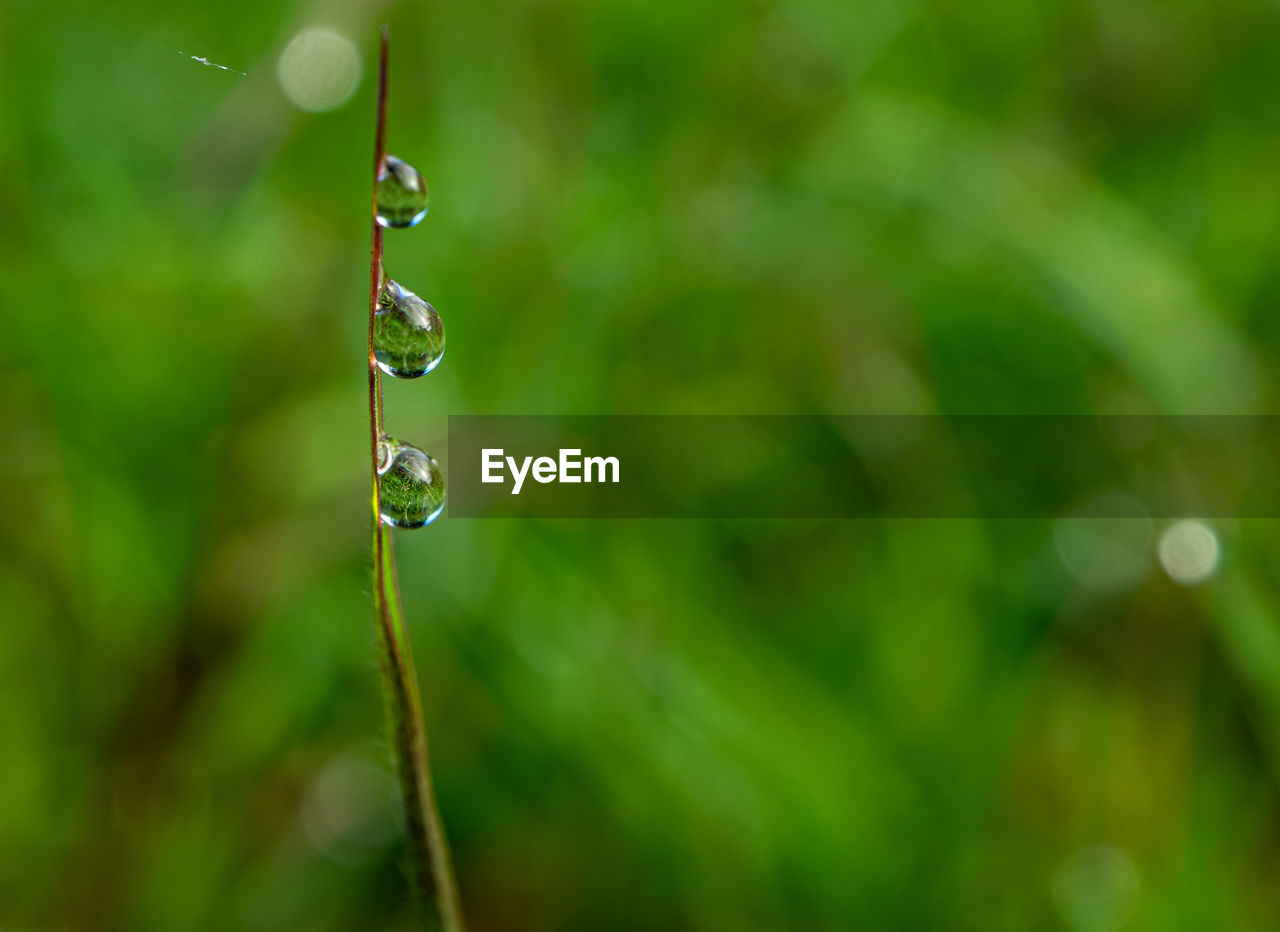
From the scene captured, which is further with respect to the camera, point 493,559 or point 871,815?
point 493,559

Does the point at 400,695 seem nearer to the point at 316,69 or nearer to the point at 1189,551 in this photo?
the point at 1189,551

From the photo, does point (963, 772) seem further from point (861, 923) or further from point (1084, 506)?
point (1084, 506)

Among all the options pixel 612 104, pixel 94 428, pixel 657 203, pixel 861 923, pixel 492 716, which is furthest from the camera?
pixel 612 104

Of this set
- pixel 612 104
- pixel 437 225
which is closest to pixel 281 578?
pixel 437 225

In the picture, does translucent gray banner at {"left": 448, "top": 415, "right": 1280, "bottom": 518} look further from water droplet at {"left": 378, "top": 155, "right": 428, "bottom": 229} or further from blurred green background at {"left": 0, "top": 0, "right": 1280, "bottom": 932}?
water droplet at {"left": 378, "top": 155, "right": 428, "bottom": 229}

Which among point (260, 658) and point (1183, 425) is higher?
point (1183, 425)

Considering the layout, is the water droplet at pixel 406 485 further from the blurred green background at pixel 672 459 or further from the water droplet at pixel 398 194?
the blurred green background at pixel 672 459

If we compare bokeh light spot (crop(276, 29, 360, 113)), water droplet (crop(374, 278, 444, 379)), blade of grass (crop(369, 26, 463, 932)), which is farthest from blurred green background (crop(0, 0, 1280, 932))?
water droplet (crop(374, 278, 444, 379))

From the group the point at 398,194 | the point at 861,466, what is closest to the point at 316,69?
the point at 861,466
